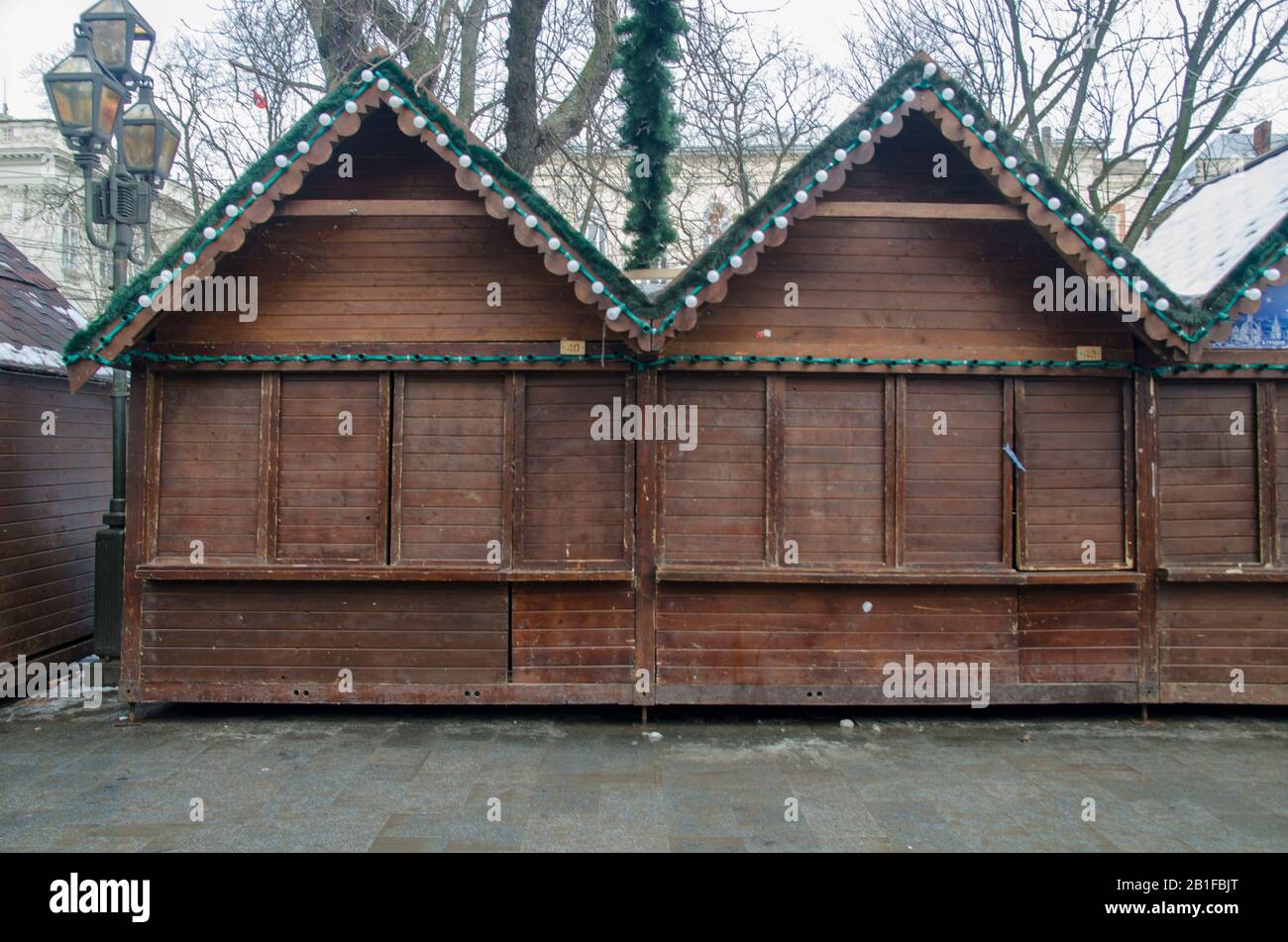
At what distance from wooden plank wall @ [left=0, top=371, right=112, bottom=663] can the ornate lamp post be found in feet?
2.27

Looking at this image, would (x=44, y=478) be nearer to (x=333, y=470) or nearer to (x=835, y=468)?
(x=333, y=470)

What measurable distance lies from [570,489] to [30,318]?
247 inches

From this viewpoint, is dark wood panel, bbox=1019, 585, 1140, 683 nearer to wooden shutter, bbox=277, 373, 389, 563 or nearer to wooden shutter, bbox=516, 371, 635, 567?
wooden shutter, bbox=516, 371, 635, 567

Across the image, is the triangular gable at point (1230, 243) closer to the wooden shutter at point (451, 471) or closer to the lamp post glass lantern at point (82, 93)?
the wooden shutter at point (451, 471)

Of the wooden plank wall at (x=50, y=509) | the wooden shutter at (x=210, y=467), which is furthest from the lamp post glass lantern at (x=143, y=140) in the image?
the wooden shutter at (x=210, y=467)

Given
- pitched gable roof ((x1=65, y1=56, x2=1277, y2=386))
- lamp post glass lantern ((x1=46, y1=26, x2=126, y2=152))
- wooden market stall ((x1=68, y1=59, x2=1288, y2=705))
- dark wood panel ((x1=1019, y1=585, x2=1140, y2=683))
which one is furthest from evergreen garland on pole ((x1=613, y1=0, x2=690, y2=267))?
dark wood panel ((x1=1019, y1=585, x2=1140, y2=683))

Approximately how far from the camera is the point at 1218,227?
28.2ft

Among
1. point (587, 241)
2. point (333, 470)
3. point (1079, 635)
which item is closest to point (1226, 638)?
point (1079, 635)

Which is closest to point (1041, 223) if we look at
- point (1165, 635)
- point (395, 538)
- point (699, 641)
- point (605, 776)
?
point (1165, 635)

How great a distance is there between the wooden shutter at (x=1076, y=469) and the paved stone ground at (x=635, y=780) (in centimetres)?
155

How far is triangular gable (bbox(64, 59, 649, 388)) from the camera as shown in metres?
6.46

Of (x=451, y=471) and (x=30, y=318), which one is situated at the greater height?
(x=30, y=318)

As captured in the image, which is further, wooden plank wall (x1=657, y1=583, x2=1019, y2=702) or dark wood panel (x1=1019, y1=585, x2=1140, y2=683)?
dark wood panel (x1=1019, y1=585, x2=1140, y2=683)

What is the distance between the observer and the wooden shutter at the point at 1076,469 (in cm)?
733
